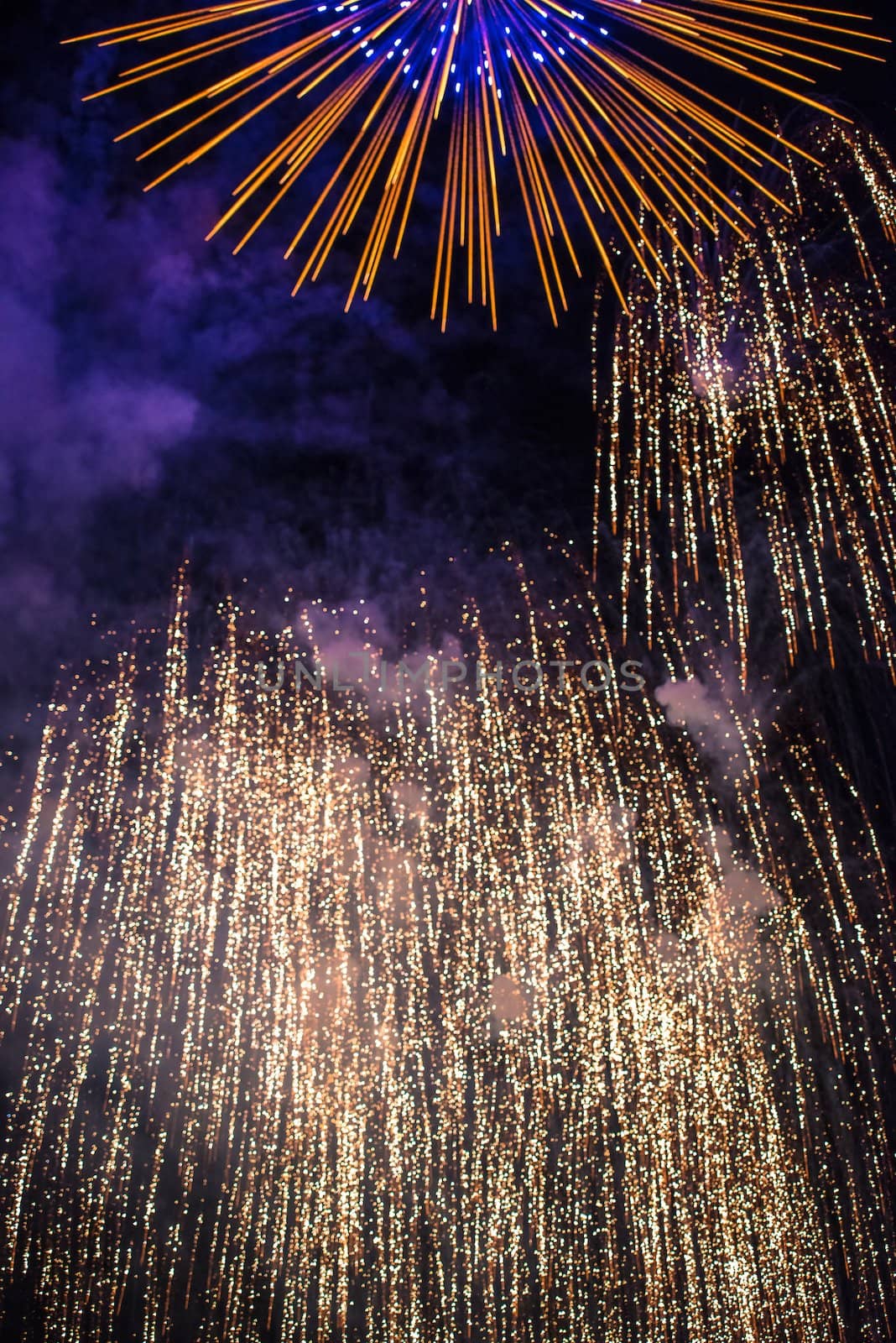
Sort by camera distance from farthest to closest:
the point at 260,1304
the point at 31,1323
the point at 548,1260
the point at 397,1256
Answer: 1. the point at 260,1304
2. the point at 31,1323
3. the point at 397,1256
4. the point at 548,1260

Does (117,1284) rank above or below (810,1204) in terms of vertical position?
above

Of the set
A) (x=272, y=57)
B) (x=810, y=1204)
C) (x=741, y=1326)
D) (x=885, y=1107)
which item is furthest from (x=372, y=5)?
(x=741, y=1326)

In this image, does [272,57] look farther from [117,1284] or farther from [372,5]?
[117,1284]

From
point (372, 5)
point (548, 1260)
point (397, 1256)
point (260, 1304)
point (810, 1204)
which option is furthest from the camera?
point (260, 1304)

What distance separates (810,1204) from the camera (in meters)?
17.9

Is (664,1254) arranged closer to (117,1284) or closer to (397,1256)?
(397,1256)

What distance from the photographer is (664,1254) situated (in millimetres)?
20875


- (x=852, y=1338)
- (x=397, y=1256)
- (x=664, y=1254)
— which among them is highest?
(x=397, y=1256)

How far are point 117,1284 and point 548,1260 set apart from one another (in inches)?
951

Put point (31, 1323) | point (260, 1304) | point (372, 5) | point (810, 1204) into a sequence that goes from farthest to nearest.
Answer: point (260, 1304) < point (31, 1323) < point (810, 1204) < point (372, 5)

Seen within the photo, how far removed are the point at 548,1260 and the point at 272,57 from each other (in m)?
27.3

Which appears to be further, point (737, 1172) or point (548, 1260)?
point (548, 1260)

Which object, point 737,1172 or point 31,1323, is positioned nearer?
point 737,1172

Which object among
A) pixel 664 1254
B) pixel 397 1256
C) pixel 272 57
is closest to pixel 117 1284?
pixel 397 1256
